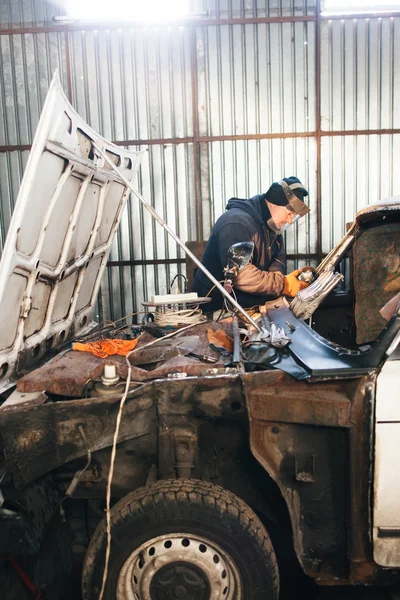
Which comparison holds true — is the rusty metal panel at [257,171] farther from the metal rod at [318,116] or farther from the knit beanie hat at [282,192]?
the knit beanie hat at [282,192]

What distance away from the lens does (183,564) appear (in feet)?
7.56

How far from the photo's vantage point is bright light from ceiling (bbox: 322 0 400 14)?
6496mm

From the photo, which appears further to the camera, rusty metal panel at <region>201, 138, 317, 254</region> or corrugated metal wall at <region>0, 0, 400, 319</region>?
rusty metal panel at <region>201, 138, 317, 254</region>

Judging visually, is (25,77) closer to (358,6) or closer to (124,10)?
(124,10)

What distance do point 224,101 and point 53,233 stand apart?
458 cm

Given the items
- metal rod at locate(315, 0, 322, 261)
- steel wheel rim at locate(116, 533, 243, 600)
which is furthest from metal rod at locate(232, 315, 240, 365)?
metal rod at locate(315, 0, 322, 261)

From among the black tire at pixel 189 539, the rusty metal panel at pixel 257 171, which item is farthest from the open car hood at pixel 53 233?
the rusty metal panel at pixel 257 171

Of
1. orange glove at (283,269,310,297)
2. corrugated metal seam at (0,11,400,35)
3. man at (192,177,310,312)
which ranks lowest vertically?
orange glove at (283,269,310,297)

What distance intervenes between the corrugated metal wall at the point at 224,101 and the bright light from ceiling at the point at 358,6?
5.0 inches

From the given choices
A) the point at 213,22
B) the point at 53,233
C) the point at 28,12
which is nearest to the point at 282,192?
the point at 53,233

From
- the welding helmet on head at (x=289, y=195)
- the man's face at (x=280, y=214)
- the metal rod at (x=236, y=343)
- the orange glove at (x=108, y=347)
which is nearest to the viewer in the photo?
the metal rod at (x=236, y=343)

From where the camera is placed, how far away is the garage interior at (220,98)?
656 centimetres

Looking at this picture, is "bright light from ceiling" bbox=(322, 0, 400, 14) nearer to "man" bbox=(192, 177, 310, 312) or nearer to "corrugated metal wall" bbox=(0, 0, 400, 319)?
"corrugated metal wall" bbox=(0, 0, 400, 319)

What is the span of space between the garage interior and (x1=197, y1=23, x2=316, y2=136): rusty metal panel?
0.01 meters
